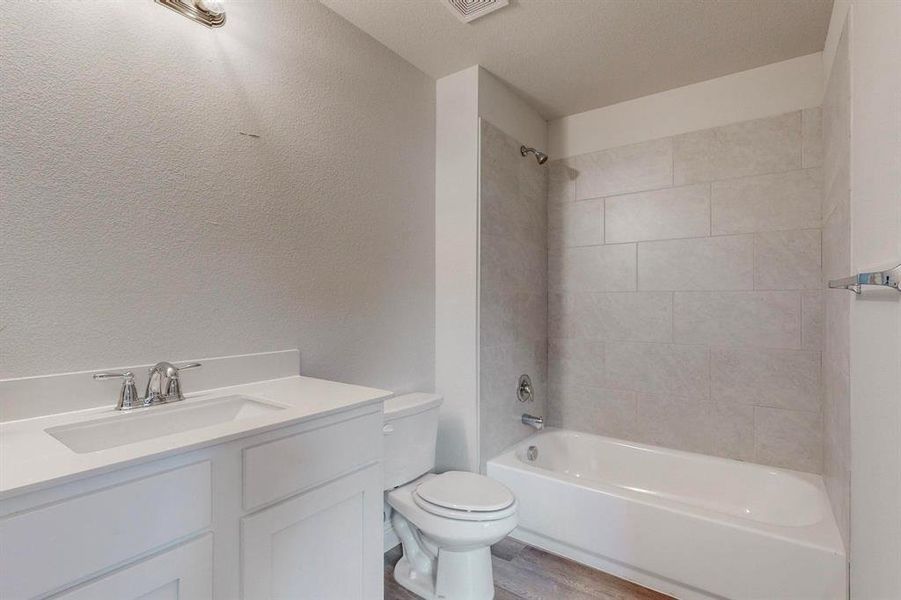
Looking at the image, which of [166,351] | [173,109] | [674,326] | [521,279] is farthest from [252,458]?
[674,326]

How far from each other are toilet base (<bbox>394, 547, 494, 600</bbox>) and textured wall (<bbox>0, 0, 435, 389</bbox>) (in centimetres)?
81

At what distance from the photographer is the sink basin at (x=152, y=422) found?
105 centimetres

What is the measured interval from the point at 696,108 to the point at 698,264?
2.90 ft

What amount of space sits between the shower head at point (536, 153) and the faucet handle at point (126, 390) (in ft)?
7.36

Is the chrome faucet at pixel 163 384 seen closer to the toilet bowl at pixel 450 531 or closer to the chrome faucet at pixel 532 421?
the toilet bowl at pixel 450 531

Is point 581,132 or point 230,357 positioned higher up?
point 581,132

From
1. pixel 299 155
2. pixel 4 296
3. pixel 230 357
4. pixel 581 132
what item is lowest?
pixel 230 357

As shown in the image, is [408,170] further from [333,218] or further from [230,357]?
[230,357]

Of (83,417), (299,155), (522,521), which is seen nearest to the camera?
(83,417)

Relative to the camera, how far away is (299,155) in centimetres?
173

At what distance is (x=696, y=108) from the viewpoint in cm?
244

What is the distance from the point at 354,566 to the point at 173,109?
1.48 metres

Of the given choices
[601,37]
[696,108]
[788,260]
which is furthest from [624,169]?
[788,260]

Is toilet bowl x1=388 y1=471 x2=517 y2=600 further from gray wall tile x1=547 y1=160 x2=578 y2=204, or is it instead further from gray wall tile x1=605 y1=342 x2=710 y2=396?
gray wall tile x1=547 y1=160 x2=578 y2=204
